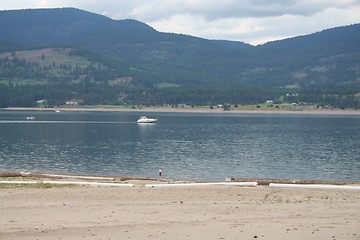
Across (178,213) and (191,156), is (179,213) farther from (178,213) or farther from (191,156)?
(191,156)

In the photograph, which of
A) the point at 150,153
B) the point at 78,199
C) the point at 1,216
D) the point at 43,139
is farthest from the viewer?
the point at 43,139

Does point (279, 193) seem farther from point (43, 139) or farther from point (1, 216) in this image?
point (43, 139)

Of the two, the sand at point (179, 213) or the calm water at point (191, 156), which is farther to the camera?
the calm water at point (191, 156)

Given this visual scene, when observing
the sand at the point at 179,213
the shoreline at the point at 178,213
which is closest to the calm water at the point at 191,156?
the shoreline at the point at 178,213

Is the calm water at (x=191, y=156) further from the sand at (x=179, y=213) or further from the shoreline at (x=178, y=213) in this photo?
the sand at (x=179, y=213)

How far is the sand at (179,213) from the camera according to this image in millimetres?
19094

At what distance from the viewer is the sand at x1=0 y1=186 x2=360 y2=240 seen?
752 inches

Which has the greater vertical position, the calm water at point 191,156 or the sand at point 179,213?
the sand at point 179,213

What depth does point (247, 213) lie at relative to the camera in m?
22.1

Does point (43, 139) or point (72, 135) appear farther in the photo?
point (72, 135)

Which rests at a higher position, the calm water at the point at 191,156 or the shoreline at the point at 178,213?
the shoreline at the point at 178,213

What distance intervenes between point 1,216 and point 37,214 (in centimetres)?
124

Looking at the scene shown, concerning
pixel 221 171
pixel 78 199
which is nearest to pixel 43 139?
pixel 221 171

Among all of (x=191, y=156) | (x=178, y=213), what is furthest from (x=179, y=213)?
(x=191, y=156)
